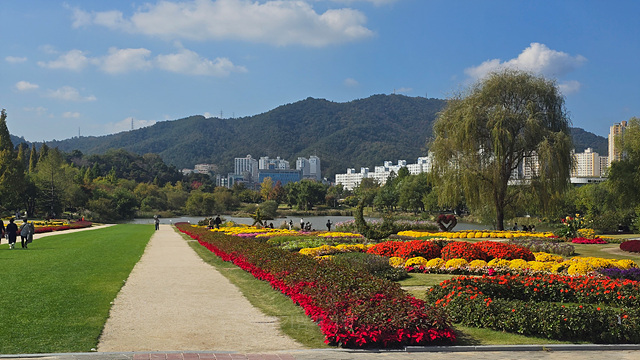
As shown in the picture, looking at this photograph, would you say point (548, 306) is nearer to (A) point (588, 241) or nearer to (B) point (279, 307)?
(B) point (279, 307)

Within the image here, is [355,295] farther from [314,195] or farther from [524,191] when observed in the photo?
[314,195]

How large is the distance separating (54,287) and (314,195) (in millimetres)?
96800

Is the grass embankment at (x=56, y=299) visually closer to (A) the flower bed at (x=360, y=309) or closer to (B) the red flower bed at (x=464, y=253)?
(A) the flower bed at (x=360, y=309)

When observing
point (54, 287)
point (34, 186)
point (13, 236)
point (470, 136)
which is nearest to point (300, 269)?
point (54, 287)

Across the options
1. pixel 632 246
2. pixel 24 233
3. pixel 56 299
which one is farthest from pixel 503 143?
pixel 56 299

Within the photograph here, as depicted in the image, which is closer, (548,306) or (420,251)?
(548,306)

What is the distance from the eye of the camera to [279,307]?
34.4 feet

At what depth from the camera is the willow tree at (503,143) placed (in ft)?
101

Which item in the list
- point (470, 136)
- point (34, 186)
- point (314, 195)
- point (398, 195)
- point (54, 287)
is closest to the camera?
point (54, 287)

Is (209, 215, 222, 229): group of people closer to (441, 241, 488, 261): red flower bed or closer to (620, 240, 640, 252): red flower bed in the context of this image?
(441, 241, 488, 261): red flower bed

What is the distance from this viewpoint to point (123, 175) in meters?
148

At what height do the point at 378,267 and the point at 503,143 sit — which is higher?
the point at 503,143

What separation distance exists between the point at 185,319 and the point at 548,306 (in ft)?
19.6

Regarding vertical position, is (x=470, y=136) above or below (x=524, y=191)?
above
